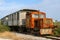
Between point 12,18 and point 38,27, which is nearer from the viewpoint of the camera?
point 38,27

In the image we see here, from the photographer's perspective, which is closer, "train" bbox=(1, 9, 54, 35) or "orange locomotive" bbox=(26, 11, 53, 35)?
"orange locomotive" bbox=(26, 11, 53, 35)

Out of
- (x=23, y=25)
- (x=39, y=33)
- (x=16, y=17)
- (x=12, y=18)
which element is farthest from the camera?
(x=12, y=18)

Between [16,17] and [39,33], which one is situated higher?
[16,17]

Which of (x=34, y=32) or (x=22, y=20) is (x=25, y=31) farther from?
(x=34, y=32)

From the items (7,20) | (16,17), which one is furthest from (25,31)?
(7,20)

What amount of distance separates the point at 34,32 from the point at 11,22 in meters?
12.4

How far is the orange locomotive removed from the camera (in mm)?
28616

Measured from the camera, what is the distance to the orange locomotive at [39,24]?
28616 millimetres

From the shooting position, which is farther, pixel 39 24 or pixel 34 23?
pixel 34 23

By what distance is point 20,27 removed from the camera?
123 feet

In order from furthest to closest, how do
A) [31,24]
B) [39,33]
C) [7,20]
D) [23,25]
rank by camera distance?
[7,20] → [23,25] → [31,24] → [39,33]

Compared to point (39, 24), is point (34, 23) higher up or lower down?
higher up

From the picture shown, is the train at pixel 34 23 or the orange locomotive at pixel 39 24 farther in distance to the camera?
the train at pixel 34 23

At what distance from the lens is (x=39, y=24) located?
29.9m
